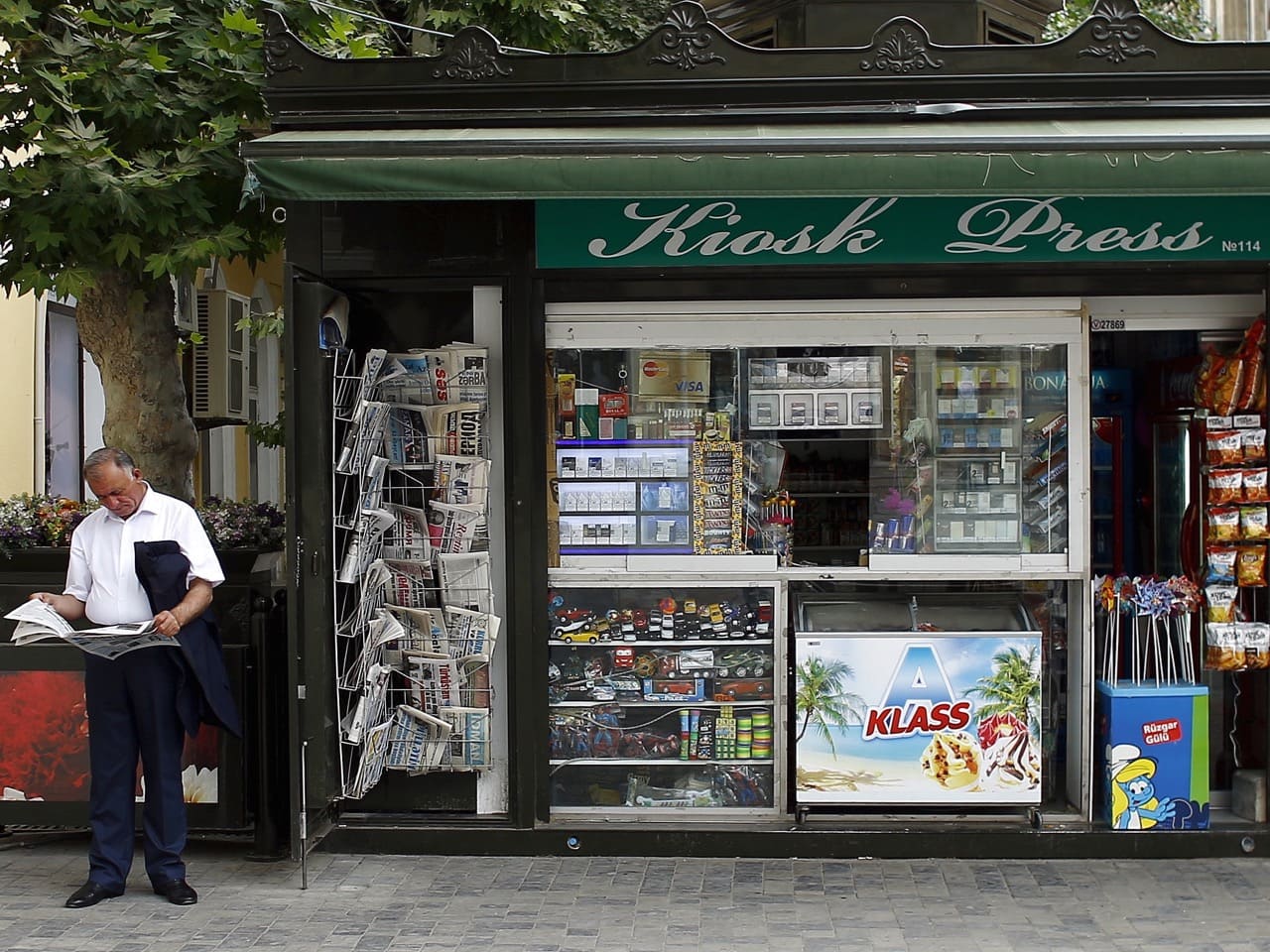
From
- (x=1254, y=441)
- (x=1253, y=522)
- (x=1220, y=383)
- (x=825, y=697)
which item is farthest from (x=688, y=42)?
(x=1253, y=522)

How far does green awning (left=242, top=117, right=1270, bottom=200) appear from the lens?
16.7 ft

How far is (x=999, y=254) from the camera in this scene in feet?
19.2

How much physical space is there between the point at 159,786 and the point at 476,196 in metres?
2.68

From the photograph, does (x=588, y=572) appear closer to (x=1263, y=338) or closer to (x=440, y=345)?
(x=440, y=345)

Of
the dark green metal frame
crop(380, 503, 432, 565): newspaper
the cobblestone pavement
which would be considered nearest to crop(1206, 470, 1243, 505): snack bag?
the dark green metal frame

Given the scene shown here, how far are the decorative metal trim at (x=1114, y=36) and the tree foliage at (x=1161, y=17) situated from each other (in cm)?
345

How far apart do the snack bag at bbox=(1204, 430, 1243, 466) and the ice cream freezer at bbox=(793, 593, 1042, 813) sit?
3.78ft

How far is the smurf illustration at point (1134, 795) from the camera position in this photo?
5930 mm

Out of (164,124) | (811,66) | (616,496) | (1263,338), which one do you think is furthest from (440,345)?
(1263,338)

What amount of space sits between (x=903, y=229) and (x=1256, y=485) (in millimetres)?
A: 1989

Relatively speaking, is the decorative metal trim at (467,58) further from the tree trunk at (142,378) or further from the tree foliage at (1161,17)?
the tree foliage at (1161,17)

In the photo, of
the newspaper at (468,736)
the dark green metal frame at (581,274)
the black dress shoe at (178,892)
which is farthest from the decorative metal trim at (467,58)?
the black dress shoe at (178,892)

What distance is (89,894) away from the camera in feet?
17.6

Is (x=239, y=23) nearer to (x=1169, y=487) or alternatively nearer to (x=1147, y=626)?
(x=1147, y=626)
